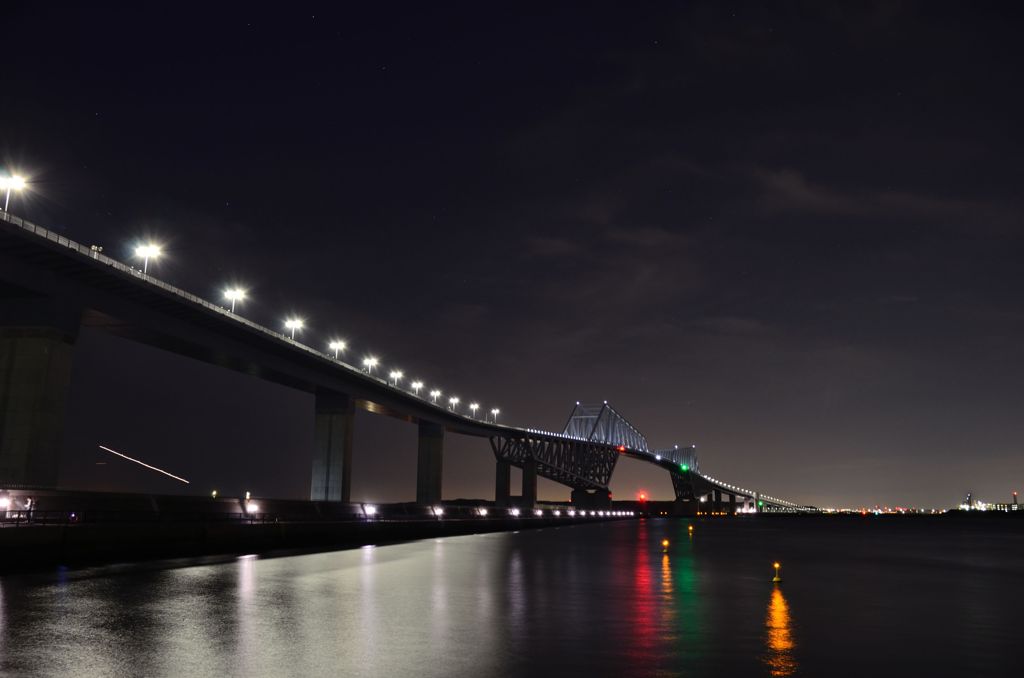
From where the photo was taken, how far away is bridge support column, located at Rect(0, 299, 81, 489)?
49.0 metres

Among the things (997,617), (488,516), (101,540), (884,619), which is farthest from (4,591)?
(488,516)

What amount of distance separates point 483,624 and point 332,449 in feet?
279

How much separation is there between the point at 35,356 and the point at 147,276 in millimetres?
10269

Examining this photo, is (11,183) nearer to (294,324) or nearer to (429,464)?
(294,324)

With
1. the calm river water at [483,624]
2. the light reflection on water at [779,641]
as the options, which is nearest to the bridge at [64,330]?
the calm river water at [483,624]

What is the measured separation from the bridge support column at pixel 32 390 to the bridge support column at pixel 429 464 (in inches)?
3351

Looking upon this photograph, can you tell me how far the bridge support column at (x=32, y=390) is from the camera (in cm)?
4897

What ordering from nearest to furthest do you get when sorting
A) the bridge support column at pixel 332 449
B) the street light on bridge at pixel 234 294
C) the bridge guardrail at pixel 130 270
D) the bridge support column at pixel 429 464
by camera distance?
the bridge guardrail at pixel 130 270 < the street light on bridge at pixel 234 294 < the bridge support column at pixel 332 449 < the bridge support column at pixel 429 464

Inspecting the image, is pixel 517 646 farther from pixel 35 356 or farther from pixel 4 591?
pixel 35 356

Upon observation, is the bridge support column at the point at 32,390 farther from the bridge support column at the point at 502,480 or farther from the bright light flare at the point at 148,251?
the bridge support column at the point at 502,480

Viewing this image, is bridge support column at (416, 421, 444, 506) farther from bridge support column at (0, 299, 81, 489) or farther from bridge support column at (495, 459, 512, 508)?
bridge support column at (0, 299, 81, 489)

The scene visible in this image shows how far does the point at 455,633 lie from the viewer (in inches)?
573

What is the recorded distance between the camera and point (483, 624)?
51.8ft

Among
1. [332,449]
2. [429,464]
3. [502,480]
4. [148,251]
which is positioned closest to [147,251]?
[148,251]
